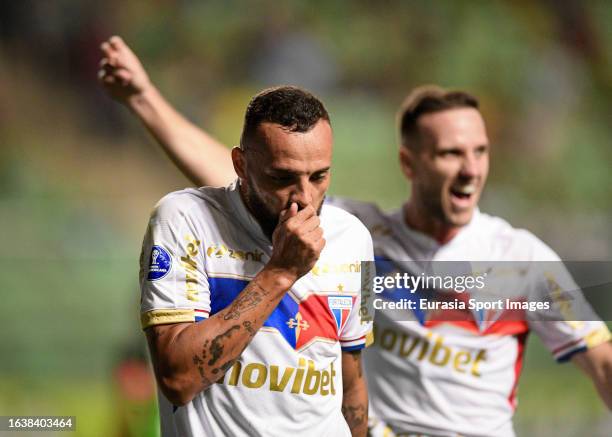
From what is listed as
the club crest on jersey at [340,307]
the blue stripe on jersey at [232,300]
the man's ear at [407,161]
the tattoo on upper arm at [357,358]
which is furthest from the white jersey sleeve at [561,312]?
the blue stripe on jersey at [232,300]

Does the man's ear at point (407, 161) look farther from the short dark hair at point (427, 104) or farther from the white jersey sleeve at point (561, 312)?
the white jersey sleeve at point (561, 312)

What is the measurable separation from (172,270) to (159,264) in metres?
0.03

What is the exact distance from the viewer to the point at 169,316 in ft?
5.80

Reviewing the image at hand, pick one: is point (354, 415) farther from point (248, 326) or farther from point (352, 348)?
point (248, 326)

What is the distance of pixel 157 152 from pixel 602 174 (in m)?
4.31

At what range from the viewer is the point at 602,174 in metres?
7.92

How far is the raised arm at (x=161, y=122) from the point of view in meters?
2.56

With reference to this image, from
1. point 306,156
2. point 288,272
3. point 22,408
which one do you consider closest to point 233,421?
point 288,272

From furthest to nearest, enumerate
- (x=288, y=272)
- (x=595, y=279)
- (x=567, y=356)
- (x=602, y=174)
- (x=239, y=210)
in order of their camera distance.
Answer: (x=602, y=174), (x=595, y=279), (x=567, y=356), (x=239, y=210), (x=288, y=272)

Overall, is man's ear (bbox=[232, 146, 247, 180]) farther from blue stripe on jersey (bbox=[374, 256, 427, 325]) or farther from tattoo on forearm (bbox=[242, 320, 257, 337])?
blue stripe on jersey (bbox=[374, 256, 427, 325])

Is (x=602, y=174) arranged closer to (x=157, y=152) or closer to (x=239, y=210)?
(x=157, y=152)

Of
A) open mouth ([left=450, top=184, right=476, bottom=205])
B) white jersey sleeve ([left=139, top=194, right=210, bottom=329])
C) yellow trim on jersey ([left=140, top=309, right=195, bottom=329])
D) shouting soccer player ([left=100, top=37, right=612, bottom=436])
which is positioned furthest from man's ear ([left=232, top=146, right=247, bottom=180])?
open mouth ([left=450, top=184, right=476, bottom=205])

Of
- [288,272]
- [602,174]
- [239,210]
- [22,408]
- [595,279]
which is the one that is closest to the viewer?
[288,272]

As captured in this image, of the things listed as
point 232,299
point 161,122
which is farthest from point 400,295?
point 232,299
